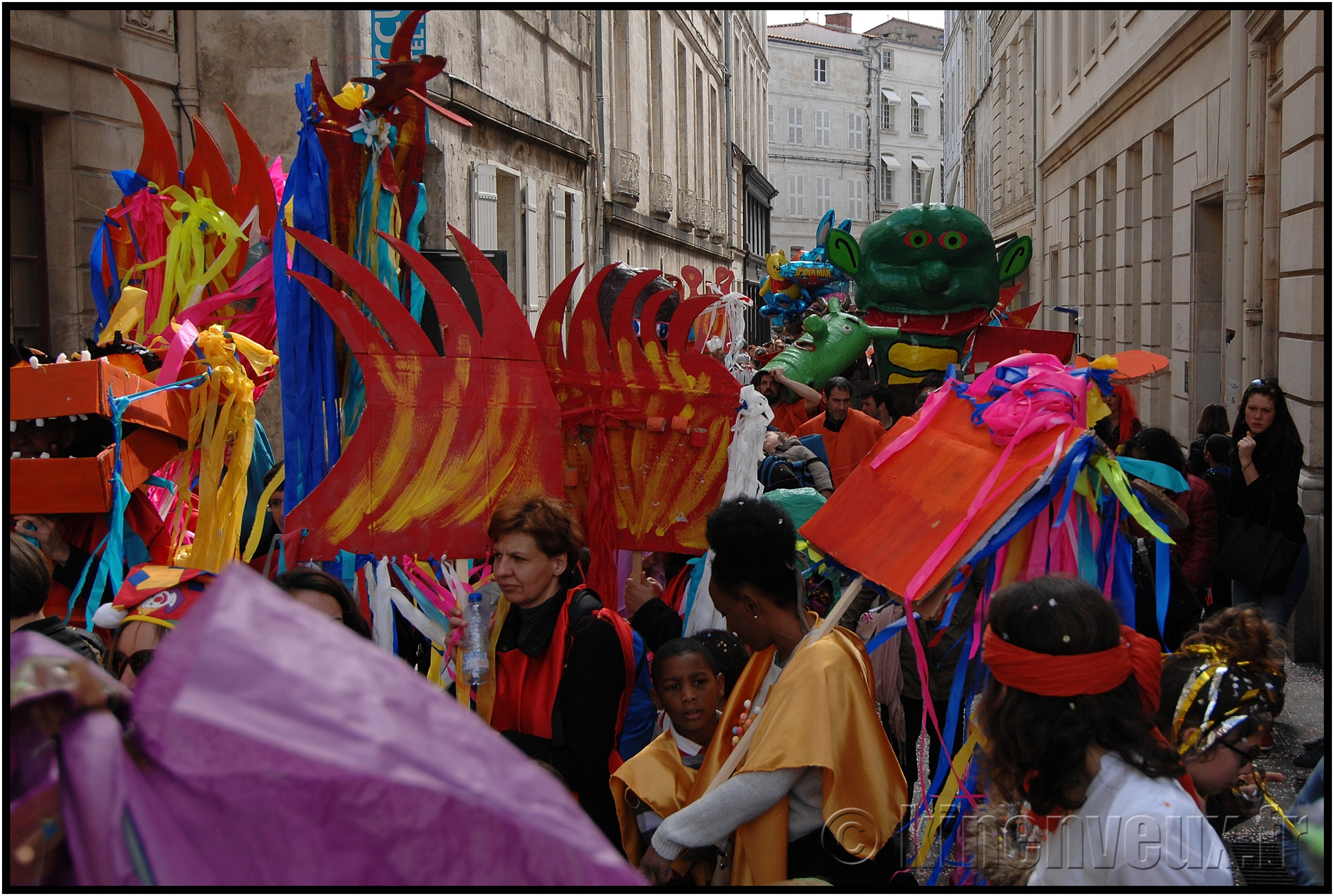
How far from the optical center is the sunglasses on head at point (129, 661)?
8.22ft

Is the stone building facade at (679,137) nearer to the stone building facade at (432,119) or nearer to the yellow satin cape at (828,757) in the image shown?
the stone building facade at (432,119)

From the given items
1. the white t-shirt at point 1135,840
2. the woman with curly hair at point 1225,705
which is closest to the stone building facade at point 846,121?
the woman with curly hair at point 1225,705

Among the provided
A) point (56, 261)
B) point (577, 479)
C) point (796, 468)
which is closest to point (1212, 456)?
point (796, 468)

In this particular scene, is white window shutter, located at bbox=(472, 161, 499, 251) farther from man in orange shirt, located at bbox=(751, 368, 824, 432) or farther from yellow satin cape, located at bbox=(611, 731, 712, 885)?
yellow satin cape, located at bbox=(611, 731, 712, 885)

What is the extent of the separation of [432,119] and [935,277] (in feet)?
16.6

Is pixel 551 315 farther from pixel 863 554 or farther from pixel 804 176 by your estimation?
pixel 804 176

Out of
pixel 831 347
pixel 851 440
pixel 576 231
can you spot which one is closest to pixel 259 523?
pixel 851 440

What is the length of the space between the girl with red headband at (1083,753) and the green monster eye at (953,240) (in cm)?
642

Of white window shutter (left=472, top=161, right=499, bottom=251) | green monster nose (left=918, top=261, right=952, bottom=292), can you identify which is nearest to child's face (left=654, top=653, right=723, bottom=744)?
green monster nose (left=918, top=261, right=952, bottom=292)

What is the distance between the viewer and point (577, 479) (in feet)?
11.2

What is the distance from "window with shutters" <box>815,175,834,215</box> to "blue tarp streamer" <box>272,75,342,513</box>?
1916 inches

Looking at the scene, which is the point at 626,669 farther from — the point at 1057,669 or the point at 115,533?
the point at 115,533

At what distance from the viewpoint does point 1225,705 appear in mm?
1949

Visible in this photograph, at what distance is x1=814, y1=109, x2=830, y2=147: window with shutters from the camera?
164 feet
